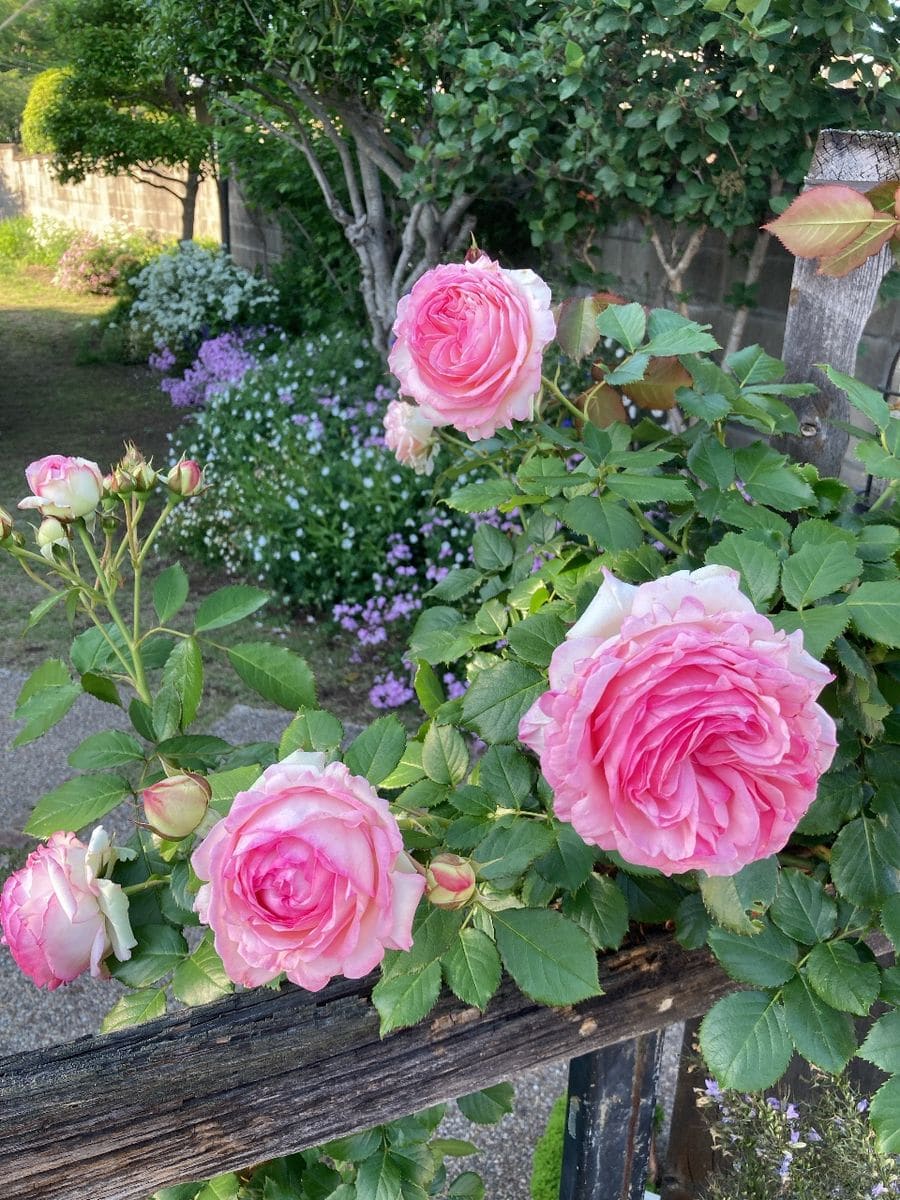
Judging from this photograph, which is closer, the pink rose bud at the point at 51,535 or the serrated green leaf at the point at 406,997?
the serrated green leaf at the point at 406,997

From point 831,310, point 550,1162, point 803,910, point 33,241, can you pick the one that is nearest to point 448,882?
point 803,910

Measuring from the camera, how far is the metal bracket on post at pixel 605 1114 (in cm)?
90

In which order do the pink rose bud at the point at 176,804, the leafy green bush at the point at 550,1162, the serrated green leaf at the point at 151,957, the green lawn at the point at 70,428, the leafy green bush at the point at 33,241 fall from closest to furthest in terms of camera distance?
the pink rose bud at the point at 176,804, the serrated green leaf at the point at 151,957, the leafy green bush at the point at 550,1162, the green lawn at the point at 70,428, the leafy green bush at the point at 33,241

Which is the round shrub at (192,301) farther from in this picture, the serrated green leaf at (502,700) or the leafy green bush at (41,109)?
the serrated green leaf at (502,700)

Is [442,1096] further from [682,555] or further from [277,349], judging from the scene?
[277,349]

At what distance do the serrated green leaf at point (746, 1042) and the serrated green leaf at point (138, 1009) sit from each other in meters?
0.41

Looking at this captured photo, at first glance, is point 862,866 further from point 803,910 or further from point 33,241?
point 33,241

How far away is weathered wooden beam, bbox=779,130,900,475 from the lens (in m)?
1.14

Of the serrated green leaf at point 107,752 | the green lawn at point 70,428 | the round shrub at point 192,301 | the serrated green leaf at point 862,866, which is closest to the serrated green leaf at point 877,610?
the serrated green leaf at point 862,866

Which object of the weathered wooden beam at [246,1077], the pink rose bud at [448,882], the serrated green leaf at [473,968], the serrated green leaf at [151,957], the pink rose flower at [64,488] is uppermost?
the pink rose flower at [64,488]

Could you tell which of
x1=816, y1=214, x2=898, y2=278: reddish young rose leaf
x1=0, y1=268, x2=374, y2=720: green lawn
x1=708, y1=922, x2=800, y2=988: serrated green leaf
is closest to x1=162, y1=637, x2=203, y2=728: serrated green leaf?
x1=708, y1=922, x2=800, y2=988: serrated green leaf

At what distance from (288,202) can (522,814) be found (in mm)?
6860

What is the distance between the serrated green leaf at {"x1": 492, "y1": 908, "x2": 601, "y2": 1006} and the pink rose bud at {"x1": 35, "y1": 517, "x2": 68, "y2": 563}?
50 cm

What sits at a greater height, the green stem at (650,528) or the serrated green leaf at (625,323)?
the serrated green leaf at (625,323)
